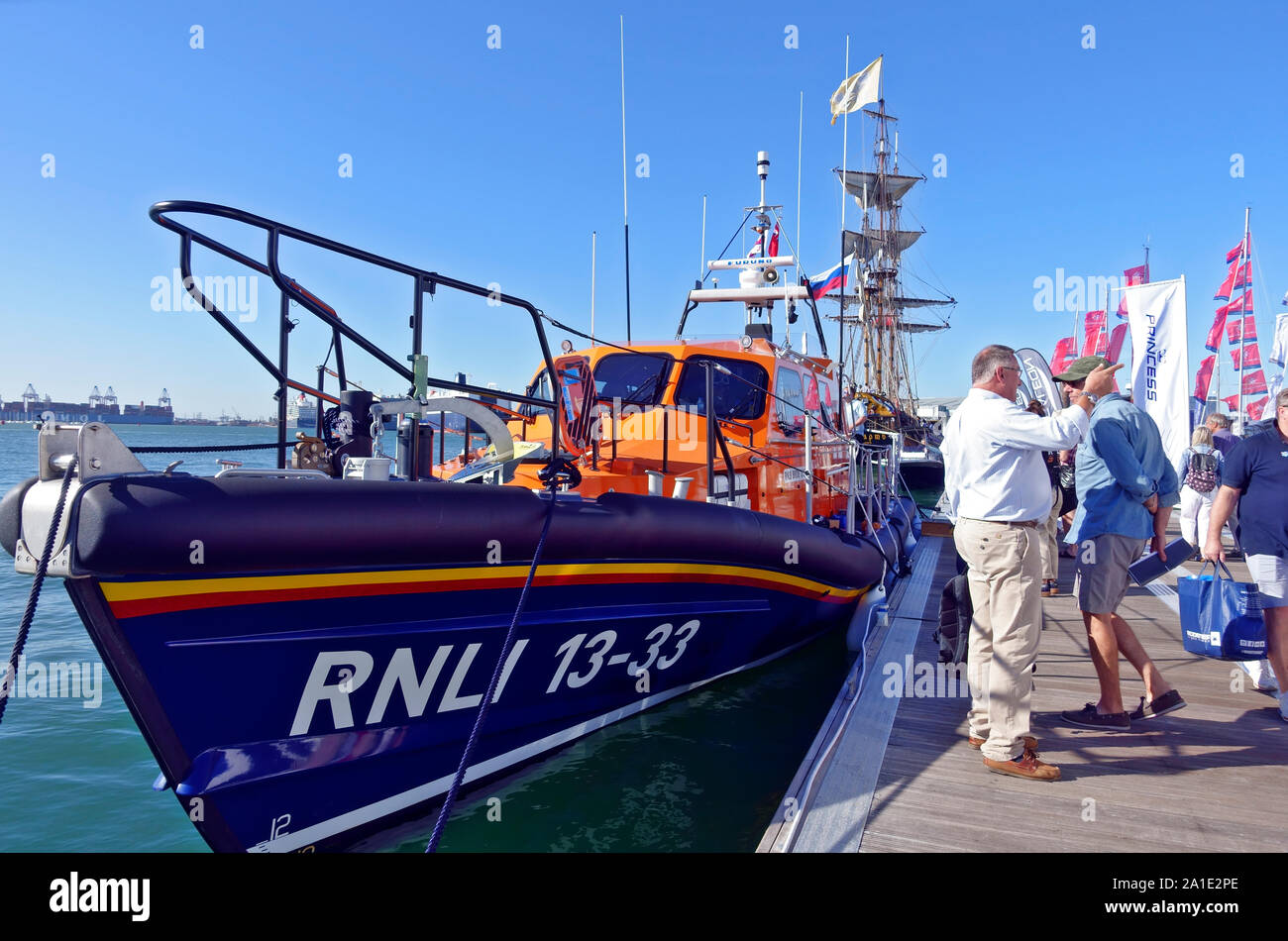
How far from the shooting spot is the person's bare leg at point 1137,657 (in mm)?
3535

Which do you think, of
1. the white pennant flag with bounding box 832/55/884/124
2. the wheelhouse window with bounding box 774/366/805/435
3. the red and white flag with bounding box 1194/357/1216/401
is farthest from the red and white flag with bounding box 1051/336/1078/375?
the wheelhouse window with bounding box 774/366/805/435

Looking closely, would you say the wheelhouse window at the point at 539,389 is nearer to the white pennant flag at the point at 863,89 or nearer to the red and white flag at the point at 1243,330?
the white pennant flag at the point at 863,89

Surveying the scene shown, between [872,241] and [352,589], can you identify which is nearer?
[352,589]

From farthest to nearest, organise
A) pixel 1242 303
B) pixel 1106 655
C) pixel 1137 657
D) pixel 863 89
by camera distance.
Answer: pixel 1242 303
pixel 863 89
pixel 1137 657
pixel 1106 655

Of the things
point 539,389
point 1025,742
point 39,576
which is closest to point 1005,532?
point 1025,742

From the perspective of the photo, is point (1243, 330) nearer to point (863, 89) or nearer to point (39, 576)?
point (863, 89)

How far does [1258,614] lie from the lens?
3465 millimetres

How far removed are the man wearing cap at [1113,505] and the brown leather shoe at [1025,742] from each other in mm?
615

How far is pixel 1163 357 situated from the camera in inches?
280

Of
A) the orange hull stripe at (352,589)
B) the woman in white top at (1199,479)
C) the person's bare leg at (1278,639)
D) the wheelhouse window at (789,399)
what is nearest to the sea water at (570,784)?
the orange hull stripe at (352,589)

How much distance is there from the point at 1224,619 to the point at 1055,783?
4.08 ft
